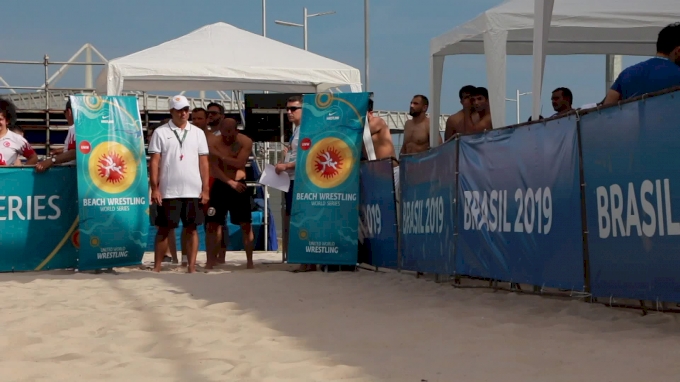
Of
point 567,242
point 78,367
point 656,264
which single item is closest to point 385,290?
point 567,242

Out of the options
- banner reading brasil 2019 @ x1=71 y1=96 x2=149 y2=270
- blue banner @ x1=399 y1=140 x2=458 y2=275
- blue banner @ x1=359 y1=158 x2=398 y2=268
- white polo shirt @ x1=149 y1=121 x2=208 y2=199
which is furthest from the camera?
white polo shirt @ x1=149 y1=121 x2=208 y2=199

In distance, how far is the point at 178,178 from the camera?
10281 mm

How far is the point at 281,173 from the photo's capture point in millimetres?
10938

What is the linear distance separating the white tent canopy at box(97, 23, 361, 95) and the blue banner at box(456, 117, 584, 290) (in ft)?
17.6

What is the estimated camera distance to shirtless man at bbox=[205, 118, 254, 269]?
11.4 metres

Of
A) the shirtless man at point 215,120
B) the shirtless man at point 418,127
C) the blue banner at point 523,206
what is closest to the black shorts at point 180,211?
the shirtless man at point 215,120

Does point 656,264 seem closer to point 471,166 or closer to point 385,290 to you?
point 471,166

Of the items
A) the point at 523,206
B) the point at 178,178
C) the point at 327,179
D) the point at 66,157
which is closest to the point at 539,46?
the point at 523,206

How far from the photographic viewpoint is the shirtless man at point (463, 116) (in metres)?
10.7

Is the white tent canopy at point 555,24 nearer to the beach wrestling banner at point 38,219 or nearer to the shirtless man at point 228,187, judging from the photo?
the shirtless man at point 228,187

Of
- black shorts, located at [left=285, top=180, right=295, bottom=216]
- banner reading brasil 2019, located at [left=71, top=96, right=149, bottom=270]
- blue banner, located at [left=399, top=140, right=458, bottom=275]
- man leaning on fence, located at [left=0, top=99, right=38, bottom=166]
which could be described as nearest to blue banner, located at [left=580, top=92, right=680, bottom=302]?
blue banner, located at [left=399, top=140, right=458, bottom=275]

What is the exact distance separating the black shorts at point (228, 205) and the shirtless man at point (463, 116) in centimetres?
252

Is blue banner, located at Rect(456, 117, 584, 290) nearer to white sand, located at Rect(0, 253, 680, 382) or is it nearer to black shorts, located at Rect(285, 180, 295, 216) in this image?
white sand, located at Rect(0, 253, 680, 382)

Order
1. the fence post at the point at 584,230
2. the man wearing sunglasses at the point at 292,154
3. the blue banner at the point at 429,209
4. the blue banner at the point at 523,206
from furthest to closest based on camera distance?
the man wearing sunglasses at the point at 292,154 → the blue banner at the point at 429,209 → the blue banner at the point at 523,206 → the fence post at the point at 584,230
